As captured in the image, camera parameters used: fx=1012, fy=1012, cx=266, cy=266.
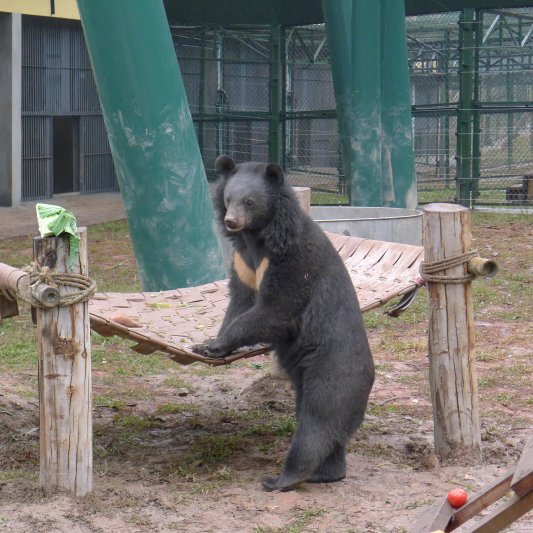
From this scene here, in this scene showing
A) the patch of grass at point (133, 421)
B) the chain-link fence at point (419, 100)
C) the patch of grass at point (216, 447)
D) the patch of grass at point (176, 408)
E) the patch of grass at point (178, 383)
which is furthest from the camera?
the chain-link fence at point (419, 100)

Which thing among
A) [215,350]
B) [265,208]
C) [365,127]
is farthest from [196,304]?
[365,127]

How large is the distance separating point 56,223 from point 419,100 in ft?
40.5

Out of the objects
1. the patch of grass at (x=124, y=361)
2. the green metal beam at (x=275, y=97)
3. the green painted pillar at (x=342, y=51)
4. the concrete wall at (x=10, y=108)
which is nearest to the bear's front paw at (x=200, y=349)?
the patch of grass at (x=124, y=361)

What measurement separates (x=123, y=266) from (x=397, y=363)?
13.1ft

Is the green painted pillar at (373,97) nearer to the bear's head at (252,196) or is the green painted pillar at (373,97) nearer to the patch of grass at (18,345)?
the patch of grass at (18,345)

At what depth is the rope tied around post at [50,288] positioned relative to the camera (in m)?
3.82

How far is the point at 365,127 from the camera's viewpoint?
1175 cm

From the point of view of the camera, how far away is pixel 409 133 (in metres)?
12.4

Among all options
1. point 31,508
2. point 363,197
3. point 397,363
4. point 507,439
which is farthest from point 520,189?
point 31,508

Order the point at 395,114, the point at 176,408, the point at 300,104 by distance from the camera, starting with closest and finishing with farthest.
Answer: the point at 176,408, the point at 395,114, the point at 300,104

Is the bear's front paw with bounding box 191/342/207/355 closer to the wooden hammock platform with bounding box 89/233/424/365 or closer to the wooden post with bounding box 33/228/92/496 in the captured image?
the wooden hammock platform with bounding box 89/233/424/365

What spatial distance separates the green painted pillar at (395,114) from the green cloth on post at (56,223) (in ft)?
28.1

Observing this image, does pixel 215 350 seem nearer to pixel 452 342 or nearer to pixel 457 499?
pixel 452 342

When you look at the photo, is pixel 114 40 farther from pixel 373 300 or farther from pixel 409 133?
pixel 409 133
